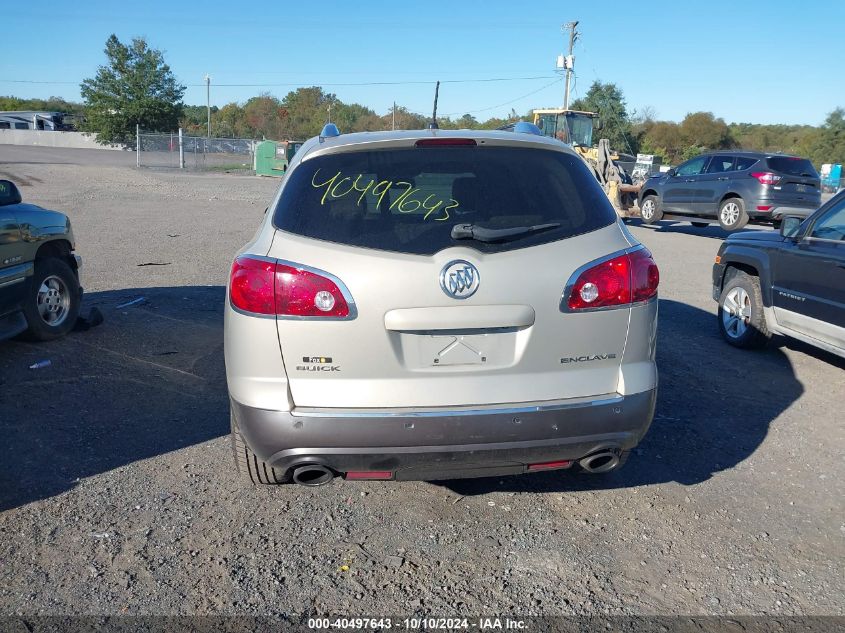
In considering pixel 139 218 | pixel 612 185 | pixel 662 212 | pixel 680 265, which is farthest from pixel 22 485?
pixel 612 185

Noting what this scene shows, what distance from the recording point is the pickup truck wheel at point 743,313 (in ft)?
23.3

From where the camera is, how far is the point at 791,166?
1719 centimetres

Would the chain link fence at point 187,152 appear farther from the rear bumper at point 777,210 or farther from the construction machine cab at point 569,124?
the rear bumper at point 777,210

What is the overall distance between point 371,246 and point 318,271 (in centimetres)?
26

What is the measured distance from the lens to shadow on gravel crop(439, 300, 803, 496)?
4344 millimetres

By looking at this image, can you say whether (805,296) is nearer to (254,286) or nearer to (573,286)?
(573,286)

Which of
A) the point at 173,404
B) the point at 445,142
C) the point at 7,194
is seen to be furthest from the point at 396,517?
the point at 7,194

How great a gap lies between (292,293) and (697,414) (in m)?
3.48

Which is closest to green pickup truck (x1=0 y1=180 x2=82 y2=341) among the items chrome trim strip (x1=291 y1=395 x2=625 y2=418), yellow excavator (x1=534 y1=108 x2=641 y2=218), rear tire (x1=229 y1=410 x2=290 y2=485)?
rear tire (x1=229 y1=410 x2=290 y2=485)

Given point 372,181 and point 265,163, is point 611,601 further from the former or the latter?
point 265,163

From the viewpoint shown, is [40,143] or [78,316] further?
[40,143]

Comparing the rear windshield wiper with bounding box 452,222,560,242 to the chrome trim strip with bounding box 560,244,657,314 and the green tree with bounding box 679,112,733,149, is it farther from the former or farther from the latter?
the green tree with bounding box 679,112,733,149

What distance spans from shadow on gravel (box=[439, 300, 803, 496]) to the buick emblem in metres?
1.40

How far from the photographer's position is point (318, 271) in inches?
126
